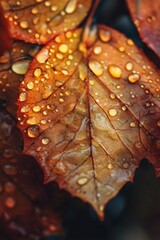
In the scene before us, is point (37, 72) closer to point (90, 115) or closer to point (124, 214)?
point (90, 115)

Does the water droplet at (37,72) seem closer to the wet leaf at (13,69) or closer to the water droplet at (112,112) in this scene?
the wet leaf at (13,69)

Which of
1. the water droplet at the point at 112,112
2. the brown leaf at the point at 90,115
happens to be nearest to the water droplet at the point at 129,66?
the brown leaf at the point at 90,115

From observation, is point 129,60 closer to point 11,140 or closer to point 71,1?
point 71,1

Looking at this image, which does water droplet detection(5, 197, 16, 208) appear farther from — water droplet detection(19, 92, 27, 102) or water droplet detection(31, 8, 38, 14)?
water droplet detection(31, 8, 38, 14)

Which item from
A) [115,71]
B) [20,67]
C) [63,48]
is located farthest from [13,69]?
[115,71]

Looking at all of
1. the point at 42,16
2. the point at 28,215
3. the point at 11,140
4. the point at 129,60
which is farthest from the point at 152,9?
the point at 28,215

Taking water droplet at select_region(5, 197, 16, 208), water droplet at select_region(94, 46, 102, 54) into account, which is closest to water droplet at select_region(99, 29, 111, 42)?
water droplet at select_region(94, 46, 102, 54)
